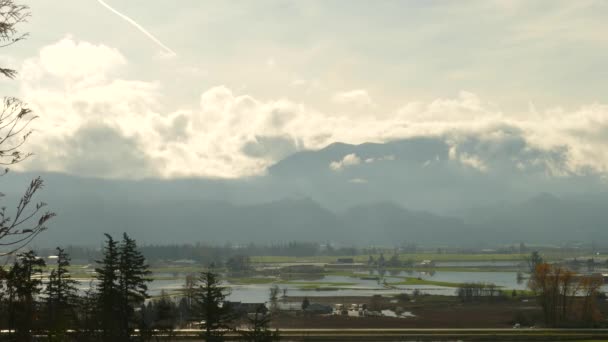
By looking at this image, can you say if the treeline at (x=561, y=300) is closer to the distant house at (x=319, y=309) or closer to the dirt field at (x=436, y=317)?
the dirt field at (x=436, y=317)

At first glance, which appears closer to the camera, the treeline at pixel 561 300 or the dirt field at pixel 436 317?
the treeline at pixel 561 300

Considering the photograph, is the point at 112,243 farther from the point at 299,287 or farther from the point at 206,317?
the point at 299,287

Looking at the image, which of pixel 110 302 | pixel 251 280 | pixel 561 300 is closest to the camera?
pixel 110 302

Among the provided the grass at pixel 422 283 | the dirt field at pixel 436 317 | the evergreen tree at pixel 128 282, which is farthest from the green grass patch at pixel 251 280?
the evergreen tree at pixel 128 282

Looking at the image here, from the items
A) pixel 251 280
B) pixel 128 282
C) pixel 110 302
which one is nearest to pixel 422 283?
pixel 251 280

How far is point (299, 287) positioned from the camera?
112 meters

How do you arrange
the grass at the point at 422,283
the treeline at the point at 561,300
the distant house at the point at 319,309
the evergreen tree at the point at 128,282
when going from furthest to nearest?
the grass at the point at 422,283
the distant house at the point at 319,309
the treeline at the point at 561,300
the evergreen tree at the point at 128,282

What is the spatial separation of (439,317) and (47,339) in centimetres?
5843

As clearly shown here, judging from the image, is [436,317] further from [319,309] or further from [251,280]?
[251,280]

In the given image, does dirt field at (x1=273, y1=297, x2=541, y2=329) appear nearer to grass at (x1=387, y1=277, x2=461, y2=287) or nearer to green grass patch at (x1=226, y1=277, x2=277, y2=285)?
grass at (x1=387, y1=277, x2=461, y2=287)

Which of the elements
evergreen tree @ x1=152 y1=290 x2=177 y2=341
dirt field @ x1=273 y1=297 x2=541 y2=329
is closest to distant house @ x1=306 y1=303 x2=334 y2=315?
dirt field @ x1=273 y1=297 x2=541 y2=329

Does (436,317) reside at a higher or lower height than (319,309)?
lower

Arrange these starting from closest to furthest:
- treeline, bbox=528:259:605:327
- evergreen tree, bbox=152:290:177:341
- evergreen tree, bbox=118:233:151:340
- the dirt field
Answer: evergreen tree, bbox=152:290:177:341, evergreen tree, bbox=118:233:151:340, treeline, bbox=528:259:605:327, the dirt field

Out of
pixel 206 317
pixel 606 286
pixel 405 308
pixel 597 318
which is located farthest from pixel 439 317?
pixel 606 286
